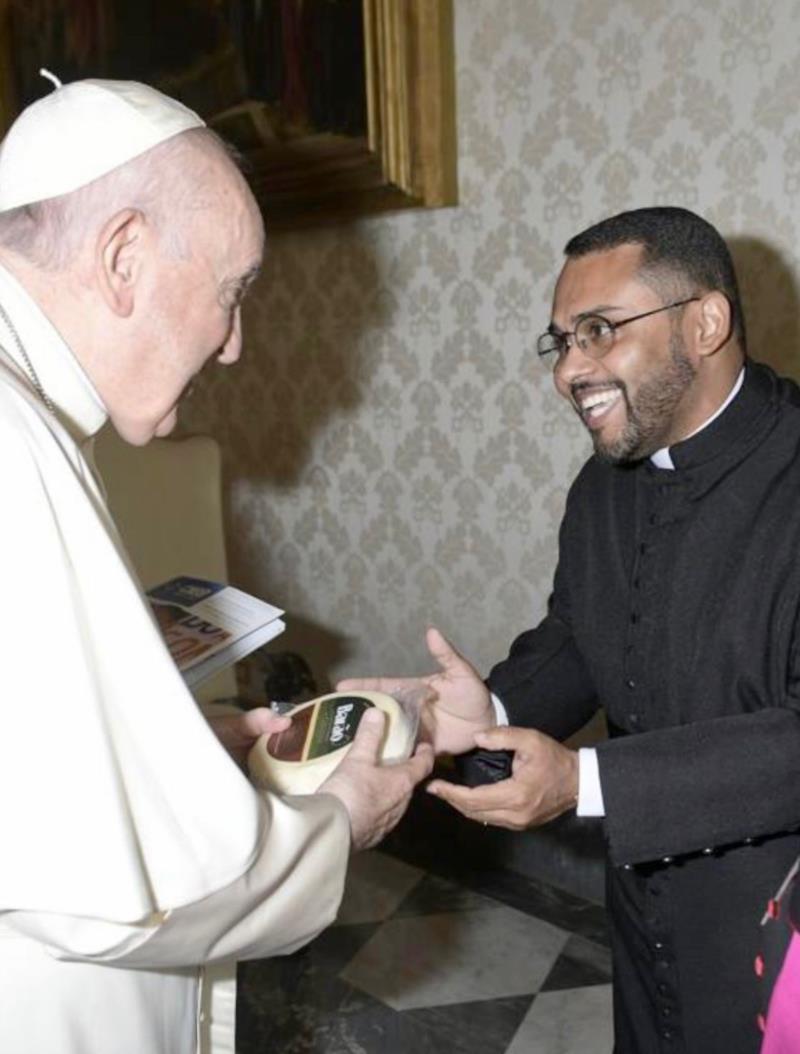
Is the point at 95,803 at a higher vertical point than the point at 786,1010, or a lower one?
higher

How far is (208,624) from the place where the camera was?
166cm

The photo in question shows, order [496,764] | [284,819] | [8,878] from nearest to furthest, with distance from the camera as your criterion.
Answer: [8,878] → [284,819] → [496,764]

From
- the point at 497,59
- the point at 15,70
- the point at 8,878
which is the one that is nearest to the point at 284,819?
the point at 8,878

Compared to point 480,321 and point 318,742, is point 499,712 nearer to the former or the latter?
point 318,742

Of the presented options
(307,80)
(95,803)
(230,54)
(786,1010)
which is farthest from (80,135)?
(230,54)

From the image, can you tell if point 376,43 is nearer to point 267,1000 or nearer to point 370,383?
point 370,383

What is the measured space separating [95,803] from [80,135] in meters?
0.74

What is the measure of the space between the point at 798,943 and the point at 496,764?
2.06ft

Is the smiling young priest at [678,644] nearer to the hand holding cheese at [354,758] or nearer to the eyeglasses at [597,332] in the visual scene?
the eyeglasses at [597,332]

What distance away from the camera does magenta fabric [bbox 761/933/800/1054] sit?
3.90ft

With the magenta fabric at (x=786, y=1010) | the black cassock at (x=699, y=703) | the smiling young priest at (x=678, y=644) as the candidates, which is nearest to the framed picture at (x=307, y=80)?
the smiling young priest at (x=678, y=644)

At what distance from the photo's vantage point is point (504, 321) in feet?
10.0

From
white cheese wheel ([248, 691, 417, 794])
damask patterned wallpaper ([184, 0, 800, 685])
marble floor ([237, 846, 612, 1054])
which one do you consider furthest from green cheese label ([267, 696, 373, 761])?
damask patterned wallpaper ([184, 0, 800, 685])

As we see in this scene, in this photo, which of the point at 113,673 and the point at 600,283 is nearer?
the point at 113,673
